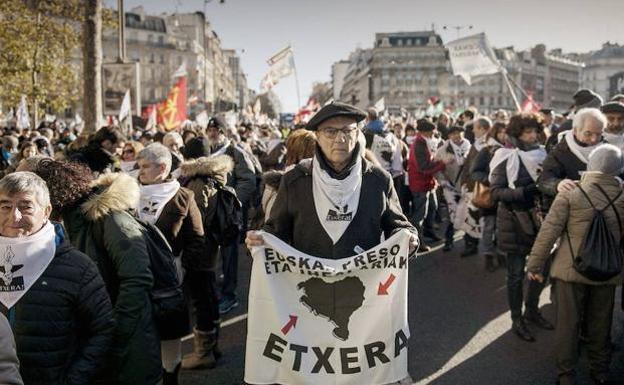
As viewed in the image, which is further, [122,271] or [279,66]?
[279,66]

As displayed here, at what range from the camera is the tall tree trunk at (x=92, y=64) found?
1236 centimetres

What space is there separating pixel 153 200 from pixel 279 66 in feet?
51.3

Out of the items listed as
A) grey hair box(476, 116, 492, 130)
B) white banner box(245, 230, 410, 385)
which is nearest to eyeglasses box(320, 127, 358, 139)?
white banner box(245, 230, 410, 385)

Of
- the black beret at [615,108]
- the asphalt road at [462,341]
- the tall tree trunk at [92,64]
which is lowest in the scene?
A: the asphalt road at [462,341]

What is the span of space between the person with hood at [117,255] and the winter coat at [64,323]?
0.17 metres

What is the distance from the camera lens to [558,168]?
5.43 m

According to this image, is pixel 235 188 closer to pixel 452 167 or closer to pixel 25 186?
pixel 452 167

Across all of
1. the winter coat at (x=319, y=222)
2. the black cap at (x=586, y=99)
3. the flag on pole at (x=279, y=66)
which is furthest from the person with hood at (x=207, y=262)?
the flag on pole at (x=279, y=66)

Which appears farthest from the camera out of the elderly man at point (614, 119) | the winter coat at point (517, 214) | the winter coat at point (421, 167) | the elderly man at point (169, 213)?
the winter coat at point (421, 167)

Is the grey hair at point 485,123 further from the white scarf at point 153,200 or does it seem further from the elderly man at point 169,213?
the white scarf at point 153,200

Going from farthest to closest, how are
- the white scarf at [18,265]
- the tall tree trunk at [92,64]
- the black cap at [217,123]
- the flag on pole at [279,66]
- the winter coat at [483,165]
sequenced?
the flag on pole at [279,66] < the tall tree trunk at [92,64] < the black cap at [217,123] < the winter coat at [483,165] < the white scarf at [18,265]

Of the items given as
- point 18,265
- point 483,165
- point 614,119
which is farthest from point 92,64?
point 18,265

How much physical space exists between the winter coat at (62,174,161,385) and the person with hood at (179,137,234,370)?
181cm

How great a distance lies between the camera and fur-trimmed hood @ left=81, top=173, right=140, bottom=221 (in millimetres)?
3195
